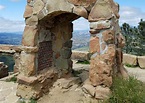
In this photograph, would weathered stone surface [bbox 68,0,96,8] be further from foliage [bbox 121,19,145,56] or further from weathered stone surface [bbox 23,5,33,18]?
foliage [bbox 121,19,145,56]

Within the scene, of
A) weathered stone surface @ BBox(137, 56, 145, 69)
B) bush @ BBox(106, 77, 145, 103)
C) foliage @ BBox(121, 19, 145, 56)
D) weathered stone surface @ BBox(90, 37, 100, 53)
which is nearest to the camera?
bush @ BBox(106, 77, 145, 103)

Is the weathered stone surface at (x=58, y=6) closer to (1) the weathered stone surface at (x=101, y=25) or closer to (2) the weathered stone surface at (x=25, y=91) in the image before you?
(1) the weathered stone surface at (x=101, y=25)

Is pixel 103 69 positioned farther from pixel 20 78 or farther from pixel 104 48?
pixel 20 78

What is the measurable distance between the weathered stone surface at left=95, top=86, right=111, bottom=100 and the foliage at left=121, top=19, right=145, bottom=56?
9651mm

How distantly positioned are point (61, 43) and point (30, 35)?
0.93 m

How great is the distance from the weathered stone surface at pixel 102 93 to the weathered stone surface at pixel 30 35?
5.08 ft

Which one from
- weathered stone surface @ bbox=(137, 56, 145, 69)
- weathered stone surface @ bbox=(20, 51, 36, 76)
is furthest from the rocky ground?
weathered stone surface @ bbox=(137, 56, 145, 69)

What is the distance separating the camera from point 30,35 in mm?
5266

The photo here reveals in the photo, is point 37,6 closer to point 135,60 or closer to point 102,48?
point 102,48

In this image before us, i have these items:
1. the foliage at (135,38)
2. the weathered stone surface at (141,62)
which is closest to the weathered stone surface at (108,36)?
the weathered stone surface at (141,62)

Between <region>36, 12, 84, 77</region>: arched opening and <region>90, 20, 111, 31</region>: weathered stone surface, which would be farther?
<region>36, 12, 84, 77</region>: arched opening

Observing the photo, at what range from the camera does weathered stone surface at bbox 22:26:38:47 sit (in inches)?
207

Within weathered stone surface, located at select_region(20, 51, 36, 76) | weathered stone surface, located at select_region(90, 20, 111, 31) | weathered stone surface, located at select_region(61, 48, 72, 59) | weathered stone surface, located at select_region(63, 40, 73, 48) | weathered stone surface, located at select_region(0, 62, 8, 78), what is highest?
weathered stone surface, located at select_region(90, 20, 111, 31)

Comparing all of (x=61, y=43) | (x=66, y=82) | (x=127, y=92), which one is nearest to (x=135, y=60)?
(x=61, y=43)
